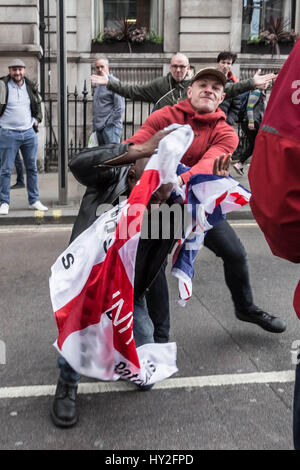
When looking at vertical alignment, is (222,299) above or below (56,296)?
below

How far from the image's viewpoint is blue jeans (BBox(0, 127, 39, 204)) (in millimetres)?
8039

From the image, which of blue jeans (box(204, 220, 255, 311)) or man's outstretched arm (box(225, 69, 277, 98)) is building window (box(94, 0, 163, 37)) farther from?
blue jeans (box(204, 220, 255, 311))

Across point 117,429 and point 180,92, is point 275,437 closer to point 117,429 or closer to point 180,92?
point 117,429

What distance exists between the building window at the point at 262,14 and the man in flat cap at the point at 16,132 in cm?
828

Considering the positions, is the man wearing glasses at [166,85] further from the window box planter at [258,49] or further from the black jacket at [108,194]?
the window box planter at [258,49]

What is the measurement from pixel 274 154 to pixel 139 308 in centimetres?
192

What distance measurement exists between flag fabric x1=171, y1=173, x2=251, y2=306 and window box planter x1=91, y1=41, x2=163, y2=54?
1207cm

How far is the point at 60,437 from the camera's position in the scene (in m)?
2.74

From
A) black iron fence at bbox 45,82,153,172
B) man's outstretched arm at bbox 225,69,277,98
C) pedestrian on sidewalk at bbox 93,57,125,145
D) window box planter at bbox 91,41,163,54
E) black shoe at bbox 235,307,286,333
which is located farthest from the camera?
window box planter at bbox 91,41,163,54

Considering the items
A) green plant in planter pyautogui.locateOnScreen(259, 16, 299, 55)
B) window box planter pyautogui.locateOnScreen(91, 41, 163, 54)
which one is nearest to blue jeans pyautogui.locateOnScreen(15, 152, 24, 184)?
window box planter pyautogui.locateOnScreen(91, 41, 163, 54)

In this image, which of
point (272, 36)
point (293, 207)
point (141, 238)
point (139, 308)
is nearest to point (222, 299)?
point (139, 308)

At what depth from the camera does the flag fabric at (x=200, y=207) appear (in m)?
2.93

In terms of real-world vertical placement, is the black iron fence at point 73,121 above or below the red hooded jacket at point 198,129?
below

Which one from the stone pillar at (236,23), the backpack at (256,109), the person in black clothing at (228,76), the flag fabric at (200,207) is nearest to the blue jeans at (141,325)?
the flag fabric at (200,207)
